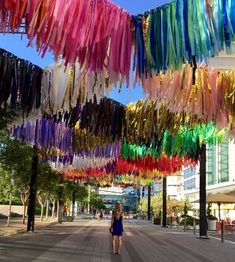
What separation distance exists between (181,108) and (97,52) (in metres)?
4.12

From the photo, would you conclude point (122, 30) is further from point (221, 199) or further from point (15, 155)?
point (221, 199)

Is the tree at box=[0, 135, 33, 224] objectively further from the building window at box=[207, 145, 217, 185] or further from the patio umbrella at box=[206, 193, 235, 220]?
the building window at box=[207, 145, 217, 185]

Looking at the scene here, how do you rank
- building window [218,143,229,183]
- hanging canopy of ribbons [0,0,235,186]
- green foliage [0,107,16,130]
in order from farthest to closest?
building window [218,143,229,183], green foliage [0,107,16,130], hanging canopy of ribbons [0,0,235,186]

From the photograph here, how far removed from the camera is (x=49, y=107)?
1152cm

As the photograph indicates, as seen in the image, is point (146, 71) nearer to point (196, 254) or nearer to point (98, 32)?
point (98, 32)

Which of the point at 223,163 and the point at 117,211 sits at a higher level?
the point at 223,163

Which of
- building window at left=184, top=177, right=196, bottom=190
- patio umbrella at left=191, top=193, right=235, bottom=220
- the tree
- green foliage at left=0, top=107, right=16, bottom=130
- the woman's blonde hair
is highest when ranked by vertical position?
building window at left=184, top=177, right=196, bottom=190

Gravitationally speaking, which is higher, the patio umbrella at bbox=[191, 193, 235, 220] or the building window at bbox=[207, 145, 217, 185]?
the building window at bbox=[207, 145, 217, 185]

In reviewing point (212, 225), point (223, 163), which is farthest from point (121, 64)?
point (223, 163)

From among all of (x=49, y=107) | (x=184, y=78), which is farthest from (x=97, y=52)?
(x=49, y=107)

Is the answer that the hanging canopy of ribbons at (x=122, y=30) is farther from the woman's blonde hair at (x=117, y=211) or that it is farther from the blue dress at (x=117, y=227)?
the blue dress at (x=117, y=227)

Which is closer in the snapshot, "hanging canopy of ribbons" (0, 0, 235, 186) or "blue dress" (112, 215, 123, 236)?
"hanging canopy of ribbons" (0, 0, 235, 186)

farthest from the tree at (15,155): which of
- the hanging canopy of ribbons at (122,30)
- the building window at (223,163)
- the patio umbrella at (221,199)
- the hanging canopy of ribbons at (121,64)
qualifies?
the building window at (223,163)

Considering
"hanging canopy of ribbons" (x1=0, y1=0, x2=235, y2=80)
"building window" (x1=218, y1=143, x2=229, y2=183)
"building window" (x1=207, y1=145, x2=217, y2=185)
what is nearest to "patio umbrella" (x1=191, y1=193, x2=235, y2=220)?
"hanging canopy of ribbons" (x1=0, y1=0, x2=235, y2=80)
